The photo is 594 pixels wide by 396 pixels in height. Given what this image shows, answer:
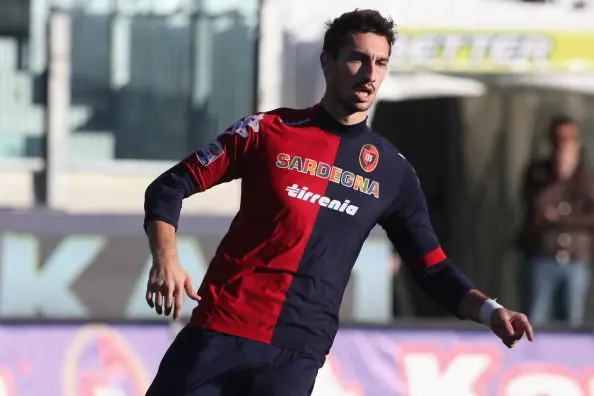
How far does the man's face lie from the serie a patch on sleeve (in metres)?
0.41

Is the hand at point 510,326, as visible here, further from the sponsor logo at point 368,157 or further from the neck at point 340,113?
the neck at point 340,113

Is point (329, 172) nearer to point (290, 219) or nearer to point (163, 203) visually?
point (290, 219)

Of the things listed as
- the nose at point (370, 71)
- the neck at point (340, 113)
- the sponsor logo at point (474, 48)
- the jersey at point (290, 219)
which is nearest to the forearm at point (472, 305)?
the jersey at point (290, 219)

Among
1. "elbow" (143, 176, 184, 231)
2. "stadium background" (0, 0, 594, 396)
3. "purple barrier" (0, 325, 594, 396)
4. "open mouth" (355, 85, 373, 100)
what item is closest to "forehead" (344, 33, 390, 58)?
"open mouth" (355, 85, 373, 100)

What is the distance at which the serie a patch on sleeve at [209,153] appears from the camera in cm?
482

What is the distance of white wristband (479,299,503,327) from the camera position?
485cm

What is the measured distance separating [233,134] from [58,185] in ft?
21.4

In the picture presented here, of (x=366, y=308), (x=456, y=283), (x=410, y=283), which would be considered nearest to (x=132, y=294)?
(x=366, y=308)

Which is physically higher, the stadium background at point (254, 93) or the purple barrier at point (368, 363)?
the stadium background at point (254, 93)

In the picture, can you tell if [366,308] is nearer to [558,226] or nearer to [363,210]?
[558,226]

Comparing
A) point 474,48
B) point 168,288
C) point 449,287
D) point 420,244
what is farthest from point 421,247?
point 474,48

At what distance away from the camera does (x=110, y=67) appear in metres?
11.3

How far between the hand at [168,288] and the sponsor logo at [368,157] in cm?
76

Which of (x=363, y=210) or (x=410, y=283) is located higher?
(x=363, y=210)
